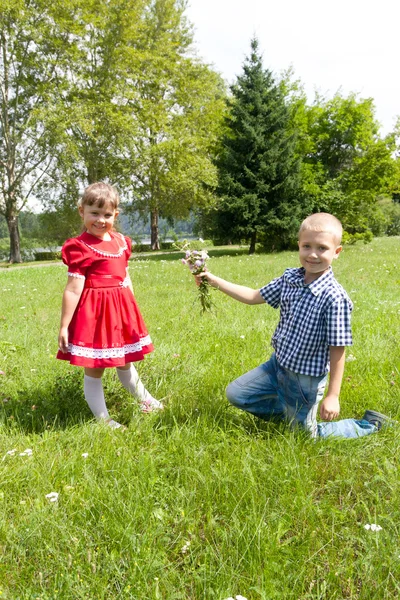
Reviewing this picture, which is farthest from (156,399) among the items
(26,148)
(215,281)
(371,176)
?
(26,148)

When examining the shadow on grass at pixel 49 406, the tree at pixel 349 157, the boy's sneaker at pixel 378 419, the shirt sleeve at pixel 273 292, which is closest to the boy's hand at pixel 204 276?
the shirt sleeve at pixel 273 292

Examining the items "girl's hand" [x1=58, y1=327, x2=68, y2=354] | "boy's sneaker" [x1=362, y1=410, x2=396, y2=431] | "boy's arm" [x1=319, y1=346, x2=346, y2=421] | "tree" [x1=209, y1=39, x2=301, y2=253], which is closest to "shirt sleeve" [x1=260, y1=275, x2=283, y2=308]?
"boy's arm" [x1=319, y1=346, x2=346, y2=421]

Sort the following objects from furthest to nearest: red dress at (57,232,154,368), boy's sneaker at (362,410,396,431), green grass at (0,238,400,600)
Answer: red dress at (57,232,154,368) → boy's sneaker at (362,410,396,431) → green grass at (0,238,400,600)

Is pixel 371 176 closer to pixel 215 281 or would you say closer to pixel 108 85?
pixel 108 85

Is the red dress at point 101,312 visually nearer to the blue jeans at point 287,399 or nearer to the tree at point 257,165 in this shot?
the blue jeans at point 287,399

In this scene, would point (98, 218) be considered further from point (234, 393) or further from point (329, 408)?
point (329, 408)

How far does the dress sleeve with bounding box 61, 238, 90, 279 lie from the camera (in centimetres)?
334

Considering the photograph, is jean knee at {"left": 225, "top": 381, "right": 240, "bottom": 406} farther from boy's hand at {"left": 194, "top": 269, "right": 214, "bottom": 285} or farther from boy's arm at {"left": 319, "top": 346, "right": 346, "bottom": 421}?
boy's hand at {"left": 194, "top": 269, "right": 214, "bottom": 285}

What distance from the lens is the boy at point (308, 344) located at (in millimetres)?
2779

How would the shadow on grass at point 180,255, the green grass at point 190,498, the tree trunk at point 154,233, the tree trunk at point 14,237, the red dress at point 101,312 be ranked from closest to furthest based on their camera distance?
the green grass at point 190,498 → the red dress at point 101,312 → the shadow on grass at point 180,255 → the tree trunk at point 14,237 → the tree trunk at point 154,233

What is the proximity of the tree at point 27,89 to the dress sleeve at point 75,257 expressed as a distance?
24.5 m

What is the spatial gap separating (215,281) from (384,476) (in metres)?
1.68

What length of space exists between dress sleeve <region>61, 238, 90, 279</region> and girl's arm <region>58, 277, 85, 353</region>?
0.19 ft

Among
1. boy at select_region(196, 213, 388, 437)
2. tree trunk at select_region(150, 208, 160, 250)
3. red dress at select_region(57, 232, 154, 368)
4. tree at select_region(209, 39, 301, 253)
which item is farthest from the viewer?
tree trunk at select_region(150, 208, 160, 250)
